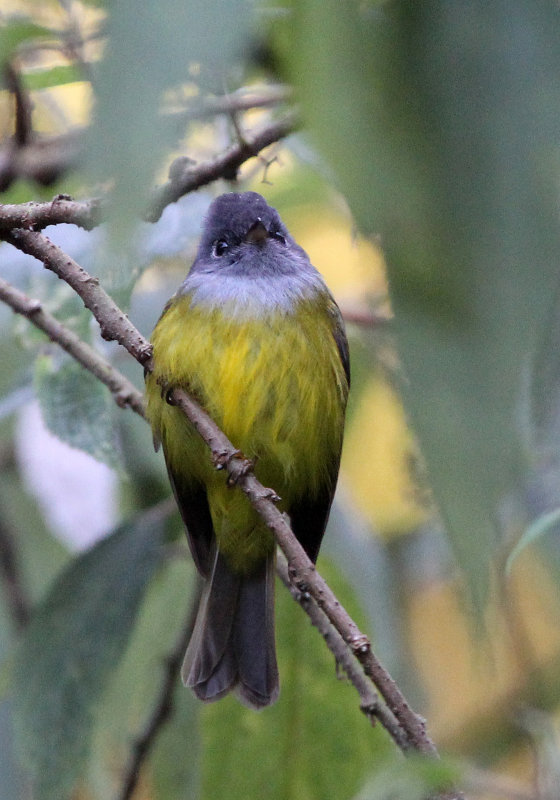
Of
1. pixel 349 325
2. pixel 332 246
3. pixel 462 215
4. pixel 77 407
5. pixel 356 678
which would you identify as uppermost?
pixel 332 246

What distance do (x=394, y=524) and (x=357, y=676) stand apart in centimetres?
266

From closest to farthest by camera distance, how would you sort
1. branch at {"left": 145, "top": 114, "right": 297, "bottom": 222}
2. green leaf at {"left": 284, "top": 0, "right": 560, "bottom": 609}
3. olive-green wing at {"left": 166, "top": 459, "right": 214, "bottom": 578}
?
green leaf at {"left": 284, "top": 0, "right": 560, "bottom": 609} → branch at {"left": 145, "top": 114, "right": 297, "bottom": 222} → olive-green wing at {"left": 166, "top": 459, "right": 214, "bottom": 578}

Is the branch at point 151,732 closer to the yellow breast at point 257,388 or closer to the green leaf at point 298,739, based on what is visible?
the green leaf at point 298,739

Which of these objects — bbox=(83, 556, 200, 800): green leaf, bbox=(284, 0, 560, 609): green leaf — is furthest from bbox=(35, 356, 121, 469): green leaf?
bbox=(284, 0, 560, 609): green leaf

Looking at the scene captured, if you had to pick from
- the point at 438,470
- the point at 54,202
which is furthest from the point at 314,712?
the point at 438,470

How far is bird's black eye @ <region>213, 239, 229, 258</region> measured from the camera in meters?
2.50

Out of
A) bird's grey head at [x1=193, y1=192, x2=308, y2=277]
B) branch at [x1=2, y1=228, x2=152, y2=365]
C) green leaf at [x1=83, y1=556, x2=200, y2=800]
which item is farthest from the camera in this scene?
green leaf at [x1=83, y1=556, x2=200, y2=800]

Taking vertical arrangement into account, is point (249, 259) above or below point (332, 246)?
below

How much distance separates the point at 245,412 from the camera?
2.11m

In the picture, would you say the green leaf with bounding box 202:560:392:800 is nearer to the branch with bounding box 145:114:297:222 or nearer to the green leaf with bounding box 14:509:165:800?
the green leaf with bounding box 14:509:165:800

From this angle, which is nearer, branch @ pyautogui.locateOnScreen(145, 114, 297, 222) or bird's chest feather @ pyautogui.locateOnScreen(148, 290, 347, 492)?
branch @ pyautogui.locateOnScreen(145, 114, 297, 222)

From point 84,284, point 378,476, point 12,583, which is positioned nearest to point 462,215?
point 84,284

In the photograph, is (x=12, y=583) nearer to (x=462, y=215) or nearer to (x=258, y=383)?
(x=258, y=383)

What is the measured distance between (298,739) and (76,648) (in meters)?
0.56
